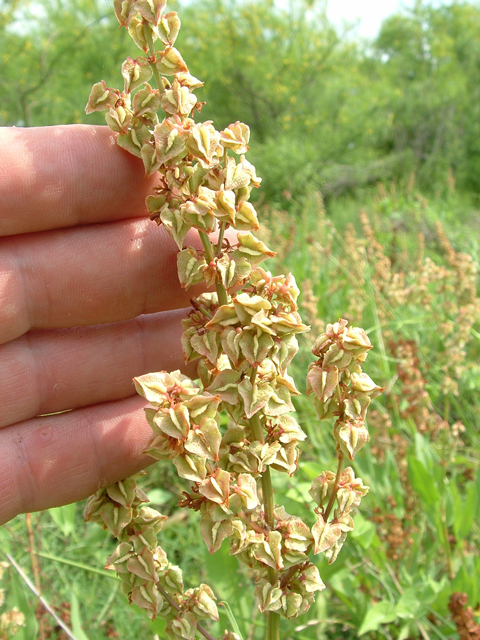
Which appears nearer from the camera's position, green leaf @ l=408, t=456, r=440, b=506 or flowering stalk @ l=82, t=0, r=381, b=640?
flowering stalk @ l=82, t=0, r=381, b=640

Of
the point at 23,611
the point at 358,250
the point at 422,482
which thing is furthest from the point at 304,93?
the point at 23,611

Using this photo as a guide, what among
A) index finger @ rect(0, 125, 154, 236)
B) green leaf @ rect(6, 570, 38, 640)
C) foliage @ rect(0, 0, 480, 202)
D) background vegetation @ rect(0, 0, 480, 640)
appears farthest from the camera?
foliage @ rect(0, 0, 480, 202)

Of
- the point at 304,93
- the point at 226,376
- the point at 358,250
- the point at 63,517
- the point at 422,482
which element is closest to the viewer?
the point at 226,376

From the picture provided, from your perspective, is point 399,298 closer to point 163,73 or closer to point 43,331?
point 43,331

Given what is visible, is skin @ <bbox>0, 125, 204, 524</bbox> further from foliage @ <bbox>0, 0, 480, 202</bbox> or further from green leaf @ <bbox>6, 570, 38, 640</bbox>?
foliage @ <bbox>0, 0, 480, 202</bbox>

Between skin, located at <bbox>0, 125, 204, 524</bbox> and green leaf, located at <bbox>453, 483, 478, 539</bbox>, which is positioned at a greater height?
skin, located at <bbox>0, 125, 204, 524</bbox>

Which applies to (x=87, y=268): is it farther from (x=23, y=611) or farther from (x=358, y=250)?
(x=358, y=250)

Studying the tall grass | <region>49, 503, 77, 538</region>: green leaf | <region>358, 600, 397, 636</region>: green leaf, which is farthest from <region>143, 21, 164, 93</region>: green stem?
<region>358, 600, 397, 636</region>: green leaf

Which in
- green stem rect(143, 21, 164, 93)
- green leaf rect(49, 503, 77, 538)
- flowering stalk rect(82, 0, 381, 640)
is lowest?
green leaf rect(49, 503, 77, 538)

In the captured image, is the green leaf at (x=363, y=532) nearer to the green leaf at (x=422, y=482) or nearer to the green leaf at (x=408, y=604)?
the green leaf at (x=408, y=604)

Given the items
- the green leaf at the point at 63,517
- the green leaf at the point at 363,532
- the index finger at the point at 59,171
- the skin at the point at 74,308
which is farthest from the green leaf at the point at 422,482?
the index finger at the point at 59,171
